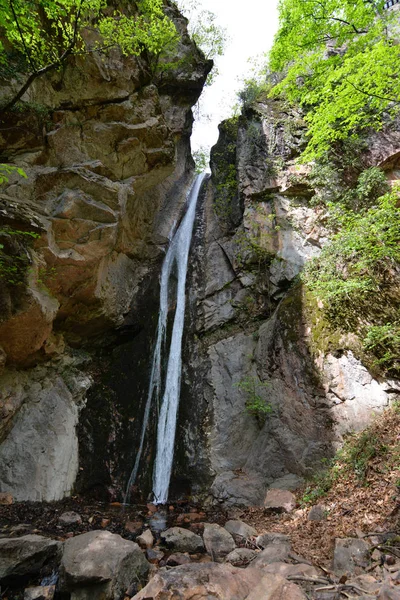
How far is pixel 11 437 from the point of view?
7441mm

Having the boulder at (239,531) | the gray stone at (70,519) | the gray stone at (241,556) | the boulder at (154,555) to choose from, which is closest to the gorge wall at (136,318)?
the gray stone at (70,519)

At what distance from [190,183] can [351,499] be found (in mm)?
15644

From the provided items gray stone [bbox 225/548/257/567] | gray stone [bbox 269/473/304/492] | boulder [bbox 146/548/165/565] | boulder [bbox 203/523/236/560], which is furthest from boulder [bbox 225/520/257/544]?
gray stone [bbox 269/473/304/492]

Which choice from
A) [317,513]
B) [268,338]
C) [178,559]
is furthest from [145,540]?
[268,338]

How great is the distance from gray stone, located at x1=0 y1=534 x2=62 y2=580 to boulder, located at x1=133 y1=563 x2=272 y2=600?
214 centimetres

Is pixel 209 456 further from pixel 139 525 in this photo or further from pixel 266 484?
pixel 139 525

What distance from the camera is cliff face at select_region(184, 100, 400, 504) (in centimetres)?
724

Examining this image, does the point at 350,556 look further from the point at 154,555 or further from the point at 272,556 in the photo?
the point at 154,555

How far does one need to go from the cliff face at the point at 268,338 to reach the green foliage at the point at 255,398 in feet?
0.09

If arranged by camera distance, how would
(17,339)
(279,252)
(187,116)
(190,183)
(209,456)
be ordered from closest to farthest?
1. (17,339)
2. (209,456)
3. (279,252)
4. (187,116)
5. (190,183)

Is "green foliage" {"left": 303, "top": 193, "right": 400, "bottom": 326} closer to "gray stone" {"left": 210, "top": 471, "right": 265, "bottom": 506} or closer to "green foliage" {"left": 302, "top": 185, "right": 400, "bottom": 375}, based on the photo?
"green foliage" {"left": 302, "top": 185, "right": 400, "bottom": 375}

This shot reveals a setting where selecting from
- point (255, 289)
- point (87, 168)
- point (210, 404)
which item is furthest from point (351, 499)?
point (87, 168)

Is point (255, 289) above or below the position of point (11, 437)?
above

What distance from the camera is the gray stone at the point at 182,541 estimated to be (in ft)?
16.9
